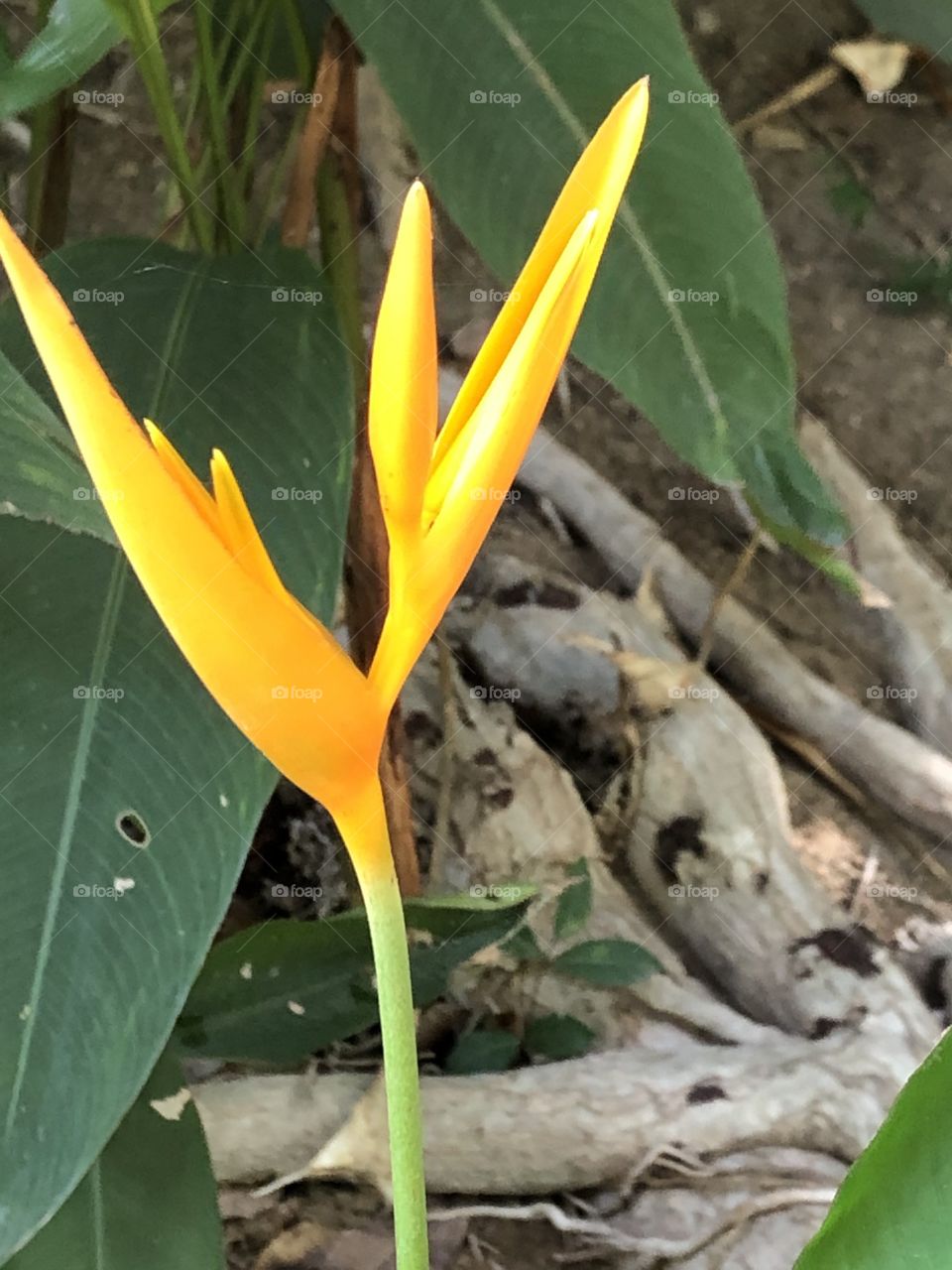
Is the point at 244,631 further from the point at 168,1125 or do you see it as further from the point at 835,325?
the point at 835,325

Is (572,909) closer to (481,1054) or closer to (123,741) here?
(481,1054)

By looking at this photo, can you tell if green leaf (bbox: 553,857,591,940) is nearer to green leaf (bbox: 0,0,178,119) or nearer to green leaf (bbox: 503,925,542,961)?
green leaf (bbox: 503,925,542,961)

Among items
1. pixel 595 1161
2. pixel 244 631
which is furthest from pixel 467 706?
pixel 244 631

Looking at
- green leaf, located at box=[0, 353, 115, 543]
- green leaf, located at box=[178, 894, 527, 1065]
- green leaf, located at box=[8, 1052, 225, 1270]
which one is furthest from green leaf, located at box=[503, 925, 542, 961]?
green leaf, located at box=[0, 353, 115, 543]

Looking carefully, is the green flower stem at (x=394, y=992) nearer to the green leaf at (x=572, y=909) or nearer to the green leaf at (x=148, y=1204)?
the green leaf at (x=148, y=1204)

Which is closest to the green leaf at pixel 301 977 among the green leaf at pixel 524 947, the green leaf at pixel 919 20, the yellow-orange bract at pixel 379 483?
the green leaf at pixel 524 947

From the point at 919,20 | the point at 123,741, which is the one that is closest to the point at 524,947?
the point at 123,741
